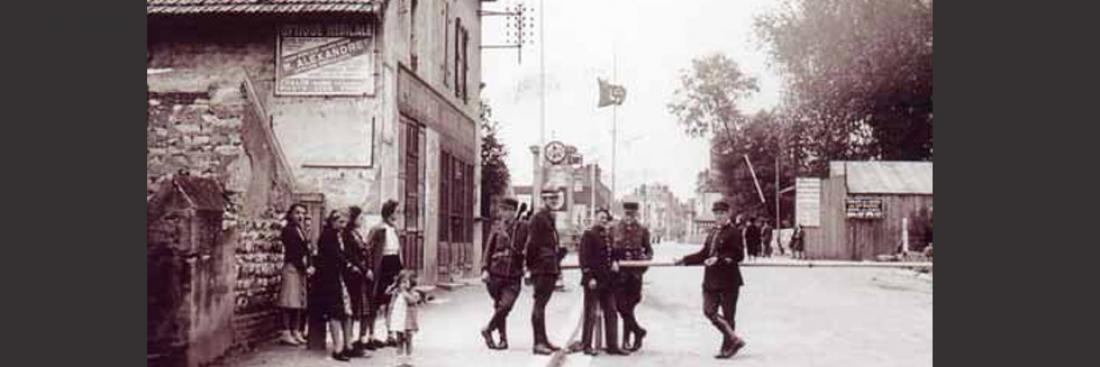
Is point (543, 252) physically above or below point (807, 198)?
below

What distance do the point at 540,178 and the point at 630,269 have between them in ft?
3.88

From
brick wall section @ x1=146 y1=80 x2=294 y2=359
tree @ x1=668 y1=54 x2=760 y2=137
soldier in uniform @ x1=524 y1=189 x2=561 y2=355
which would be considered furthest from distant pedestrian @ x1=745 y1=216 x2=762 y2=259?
brick wall section @ x1=146 y1=80 x2=294 y2=359

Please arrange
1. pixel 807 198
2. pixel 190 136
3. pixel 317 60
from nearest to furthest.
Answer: pixel 190 136 < pixel 317 60 < pixel 807 198

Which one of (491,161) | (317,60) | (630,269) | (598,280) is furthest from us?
(598,280)

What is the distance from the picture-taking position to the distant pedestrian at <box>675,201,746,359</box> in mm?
9562

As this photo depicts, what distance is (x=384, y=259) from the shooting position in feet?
29.3

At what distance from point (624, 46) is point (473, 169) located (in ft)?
6.86

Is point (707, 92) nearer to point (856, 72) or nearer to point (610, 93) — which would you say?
point (610, 93)

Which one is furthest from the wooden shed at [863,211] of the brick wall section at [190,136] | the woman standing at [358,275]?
the brick wall section at [190,136]

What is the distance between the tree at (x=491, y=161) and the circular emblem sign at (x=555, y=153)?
367mm

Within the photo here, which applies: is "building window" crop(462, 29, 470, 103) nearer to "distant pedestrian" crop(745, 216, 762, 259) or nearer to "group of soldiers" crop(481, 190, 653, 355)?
"group of soldiers" crop(481, 190, 653, 355)

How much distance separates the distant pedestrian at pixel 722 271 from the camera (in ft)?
31.4

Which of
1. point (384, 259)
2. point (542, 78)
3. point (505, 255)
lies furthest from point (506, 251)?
point (542, 78)

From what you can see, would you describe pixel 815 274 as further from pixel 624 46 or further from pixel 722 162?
pixel 624 46
